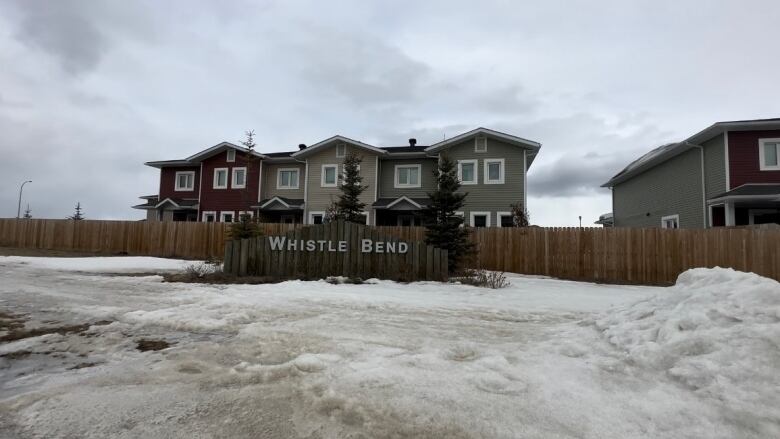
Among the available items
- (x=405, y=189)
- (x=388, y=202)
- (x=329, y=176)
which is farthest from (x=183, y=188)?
(x=405, y=189)

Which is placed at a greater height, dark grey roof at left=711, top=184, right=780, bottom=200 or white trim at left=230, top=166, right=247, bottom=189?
white trim at left=230, top=166, right=247, bottom=189

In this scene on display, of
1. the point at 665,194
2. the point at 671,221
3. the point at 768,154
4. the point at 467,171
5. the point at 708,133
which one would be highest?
the point at 708,133

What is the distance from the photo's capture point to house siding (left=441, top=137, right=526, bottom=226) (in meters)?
23.6

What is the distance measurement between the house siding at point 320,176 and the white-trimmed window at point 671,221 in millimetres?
17067

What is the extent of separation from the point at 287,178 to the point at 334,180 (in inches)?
165

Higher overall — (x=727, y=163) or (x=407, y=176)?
(x=407, y=176)

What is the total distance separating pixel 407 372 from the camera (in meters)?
3.73

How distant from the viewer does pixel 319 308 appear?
7.04m

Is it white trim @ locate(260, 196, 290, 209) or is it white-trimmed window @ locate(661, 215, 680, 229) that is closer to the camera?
white-trimmed window @ locate(661, 215, 680, 229)

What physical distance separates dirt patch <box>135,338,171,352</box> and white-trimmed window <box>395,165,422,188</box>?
2199 centimetres

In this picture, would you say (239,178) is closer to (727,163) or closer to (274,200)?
(274,200)

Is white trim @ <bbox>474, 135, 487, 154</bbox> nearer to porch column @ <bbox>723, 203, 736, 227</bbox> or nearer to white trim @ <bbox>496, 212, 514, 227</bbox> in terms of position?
white trim @ <bbox>496, 212, 514, 227</bbox>

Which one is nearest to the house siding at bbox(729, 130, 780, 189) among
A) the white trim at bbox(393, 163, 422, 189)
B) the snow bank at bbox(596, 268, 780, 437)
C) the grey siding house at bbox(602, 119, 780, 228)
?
the grey siding house at bbox(602, 119, 780, 228)

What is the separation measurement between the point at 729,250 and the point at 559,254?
222 inches
